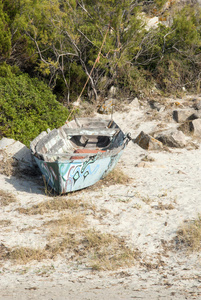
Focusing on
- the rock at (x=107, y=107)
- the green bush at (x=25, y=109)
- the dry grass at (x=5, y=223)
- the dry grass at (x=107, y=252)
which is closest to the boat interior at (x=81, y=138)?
the green bush at (x=25, y=109)

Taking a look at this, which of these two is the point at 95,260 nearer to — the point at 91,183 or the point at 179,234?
the point at 179,234

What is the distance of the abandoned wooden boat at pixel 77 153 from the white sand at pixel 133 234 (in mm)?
480

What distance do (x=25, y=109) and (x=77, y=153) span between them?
3703 millimetres

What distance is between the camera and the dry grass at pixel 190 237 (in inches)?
236

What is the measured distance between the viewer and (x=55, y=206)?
7.62 m

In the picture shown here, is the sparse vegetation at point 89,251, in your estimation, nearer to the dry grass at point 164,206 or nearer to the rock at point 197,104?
the dry grass at point 164,206

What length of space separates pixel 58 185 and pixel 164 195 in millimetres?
2411

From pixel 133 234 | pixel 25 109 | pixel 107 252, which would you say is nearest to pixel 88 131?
pixel 25 109

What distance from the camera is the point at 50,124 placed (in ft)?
39.9

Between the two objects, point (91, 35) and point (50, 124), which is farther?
point (91, 35)

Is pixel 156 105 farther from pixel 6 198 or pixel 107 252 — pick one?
pixel 107 252

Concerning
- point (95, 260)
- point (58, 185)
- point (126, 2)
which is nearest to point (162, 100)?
point (126, 2)

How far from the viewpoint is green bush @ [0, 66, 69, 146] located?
37.0 ft

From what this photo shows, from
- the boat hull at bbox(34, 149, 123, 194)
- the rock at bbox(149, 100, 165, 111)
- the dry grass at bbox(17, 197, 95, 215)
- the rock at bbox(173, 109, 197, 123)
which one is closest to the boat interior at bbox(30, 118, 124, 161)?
the boat hull at bbox(34, 149, 123, 194)
